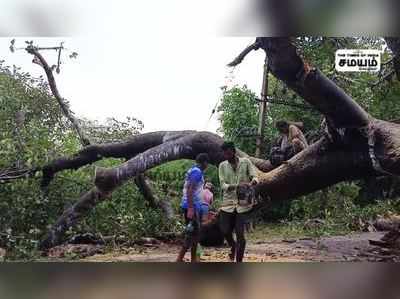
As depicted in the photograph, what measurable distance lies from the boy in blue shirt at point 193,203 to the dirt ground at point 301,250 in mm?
99

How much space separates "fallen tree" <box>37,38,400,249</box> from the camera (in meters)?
5.05

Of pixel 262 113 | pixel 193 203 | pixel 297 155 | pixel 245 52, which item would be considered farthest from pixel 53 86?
pixel 297 155

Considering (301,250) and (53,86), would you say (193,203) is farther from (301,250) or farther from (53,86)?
(53,86)

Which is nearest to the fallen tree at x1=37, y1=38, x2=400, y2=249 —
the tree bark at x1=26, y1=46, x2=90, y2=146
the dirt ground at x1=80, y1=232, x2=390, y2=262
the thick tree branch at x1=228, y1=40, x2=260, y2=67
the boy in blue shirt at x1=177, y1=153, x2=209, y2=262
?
the thick tree branch at x1=228, y1=40, x2=260, y2=67

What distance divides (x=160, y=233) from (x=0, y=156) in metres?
1.67

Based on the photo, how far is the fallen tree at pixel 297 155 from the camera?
5051mm

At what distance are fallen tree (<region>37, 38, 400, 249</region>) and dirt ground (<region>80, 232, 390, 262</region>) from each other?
17.2 inches
